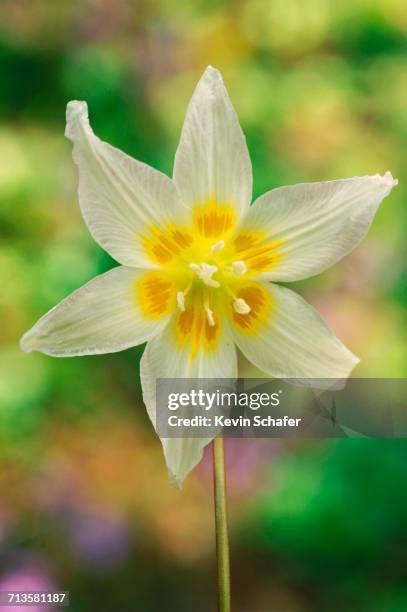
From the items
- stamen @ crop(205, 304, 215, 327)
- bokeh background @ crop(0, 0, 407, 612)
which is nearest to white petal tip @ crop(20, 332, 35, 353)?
stamen @ crop(205, 304, 215, 327)

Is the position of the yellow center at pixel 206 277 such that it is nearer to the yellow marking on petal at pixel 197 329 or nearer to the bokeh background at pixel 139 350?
the yellow marking on petal at pixel 197 329

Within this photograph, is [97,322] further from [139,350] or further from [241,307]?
[139,350]

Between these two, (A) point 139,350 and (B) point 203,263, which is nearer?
(B) point 203,263

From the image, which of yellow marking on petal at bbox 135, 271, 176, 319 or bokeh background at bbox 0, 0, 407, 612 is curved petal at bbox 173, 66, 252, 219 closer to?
yellow marking on petal at bbox 135, 271, 176, 319

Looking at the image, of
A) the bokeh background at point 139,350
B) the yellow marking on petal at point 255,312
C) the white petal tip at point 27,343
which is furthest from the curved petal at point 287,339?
the bokeh background at point 139,350

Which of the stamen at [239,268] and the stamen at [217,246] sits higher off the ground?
the stamen at [217,246]

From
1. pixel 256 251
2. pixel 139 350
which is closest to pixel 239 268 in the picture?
pixel 256 251

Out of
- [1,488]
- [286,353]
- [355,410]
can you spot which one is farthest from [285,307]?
[1,488]
